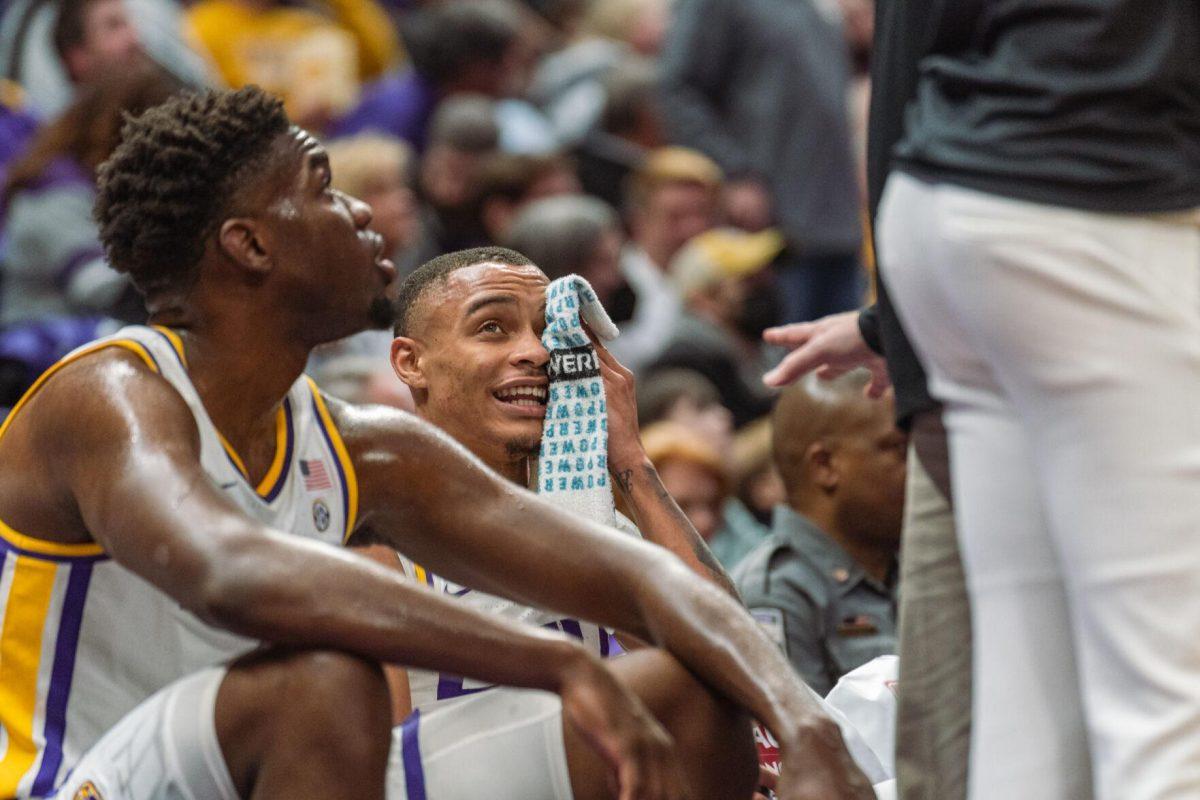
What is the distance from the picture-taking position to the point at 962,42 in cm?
234

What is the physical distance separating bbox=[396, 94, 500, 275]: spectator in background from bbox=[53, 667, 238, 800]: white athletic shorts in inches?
183

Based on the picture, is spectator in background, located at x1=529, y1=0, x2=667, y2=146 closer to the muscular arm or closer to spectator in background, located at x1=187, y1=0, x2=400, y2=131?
spectator in background, located at x1=187, y1=0, x2=400, y2=131

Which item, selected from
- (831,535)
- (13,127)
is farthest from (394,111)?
(831,535)

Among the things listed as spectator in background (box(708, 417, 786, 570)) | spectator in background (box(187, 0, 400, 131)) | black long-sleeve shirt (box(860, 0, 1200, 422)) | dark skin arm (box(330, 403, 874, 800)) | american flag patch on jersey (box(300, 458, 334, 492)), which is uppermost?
black long-sleeve shirt (box(860, 0, 1200, 422))

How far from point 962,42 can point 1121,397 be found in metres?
0.51

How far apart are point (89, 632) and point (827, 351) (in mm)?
1299

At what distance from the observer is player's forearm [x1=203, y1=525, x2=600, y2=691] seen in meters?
2.35

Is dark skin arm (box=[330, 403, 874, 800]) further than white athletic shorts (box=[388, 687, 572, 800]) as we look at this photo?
No

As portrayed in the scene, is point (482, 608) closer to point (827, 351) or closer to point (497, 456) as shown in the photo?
point (497, 456)

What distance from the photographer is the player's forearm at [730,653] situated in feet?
8.09

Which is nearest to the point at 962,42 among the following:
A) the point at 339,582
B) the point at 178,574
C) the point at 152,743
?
the point at 339,582

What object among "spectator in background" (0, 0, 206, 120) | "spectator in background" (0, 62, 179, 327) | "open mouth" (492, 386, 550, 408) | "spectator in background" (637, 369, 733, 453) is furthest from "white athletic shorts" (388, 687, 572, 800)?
"spectator in background" (0, 0, 206, 120)

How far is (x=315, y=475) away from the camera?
2934 millimetres

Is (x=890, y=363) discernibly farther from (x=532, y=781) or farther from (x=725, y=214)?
(x=725, y=214)
